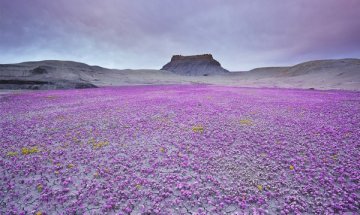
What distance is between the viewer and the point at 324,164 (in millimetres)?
7805

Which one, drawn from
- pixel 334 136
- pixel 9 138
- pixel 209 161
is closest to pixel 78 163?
pixel 209 161

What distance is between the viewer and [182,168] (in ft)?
25.7

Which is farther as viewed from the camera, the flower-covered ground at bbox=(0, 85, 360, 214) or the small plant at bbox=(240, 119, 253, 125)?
the small plant at bbox=(240, 119, 253, 125)

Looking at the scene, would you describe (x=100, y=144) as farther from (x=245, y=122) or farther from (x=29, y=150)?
(x=245, y=122)

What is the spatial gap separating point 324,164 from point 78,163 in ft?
34.7

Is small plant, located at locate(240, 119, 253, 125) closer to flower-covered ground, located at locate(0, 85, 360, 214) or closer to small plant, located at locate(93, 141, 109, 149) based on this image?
flower-covered ground, located at locate(0, 85, 360, 214)

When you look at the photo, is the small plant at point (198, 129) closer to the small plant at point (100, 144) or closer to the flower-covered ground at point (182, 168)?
the flower-covered ground at point (182, 168)

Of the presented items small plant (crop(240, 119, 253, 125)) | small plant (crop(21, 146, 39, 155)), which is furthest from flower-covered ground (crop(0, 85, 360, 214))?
small plant (crop(240, 119, 253, 125))

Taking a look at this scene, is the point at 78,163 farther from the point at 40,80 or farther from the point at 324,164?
the point at 40,80

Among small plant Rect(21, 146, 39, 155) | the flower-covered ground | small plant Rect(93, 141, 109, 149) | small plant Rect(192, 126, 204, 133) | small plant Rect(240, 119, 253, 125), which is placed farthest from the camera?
small plant Rect(240, 119, 253, 125)

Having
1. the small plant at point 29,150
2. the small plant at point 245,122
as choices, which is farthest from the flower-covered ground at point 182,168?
the small plant at point 245,122

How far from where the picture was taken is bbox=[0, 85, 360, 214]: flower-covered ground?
18.6ft

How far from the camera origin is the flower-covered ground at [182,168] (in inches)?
223

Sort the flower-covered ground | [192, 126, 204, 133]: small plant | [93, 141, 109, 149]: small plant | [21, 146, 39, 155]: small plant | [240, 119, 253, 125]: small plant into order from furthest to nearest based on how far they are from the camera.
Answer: [240, 119, 253, 125]: small plant
[192, 126, 204, 133]: small plant
[93, 141, 109, 149]: small plant
[21, 146, 39, 155]: small plant
the flower-covered ground
